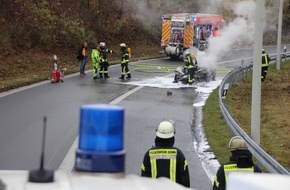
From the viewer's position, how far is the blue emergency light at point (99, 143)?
8.35 ft

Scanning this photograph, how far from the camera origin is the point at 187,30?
3603 centimetres

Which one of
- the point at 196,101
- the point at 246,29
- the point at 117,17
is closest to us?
the point at 196,101

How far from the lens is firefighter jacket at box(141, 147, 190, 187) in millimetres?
5793

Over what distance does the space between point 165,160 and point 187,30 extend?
101ft

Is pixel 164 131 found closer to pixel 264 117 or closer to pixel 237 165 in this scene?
pixel 237 165

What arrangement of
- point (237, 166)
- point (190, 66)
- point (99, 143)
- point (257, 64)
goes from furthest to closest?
point (190, 66), point (257, 64), point (237, 166), point (99, 143)

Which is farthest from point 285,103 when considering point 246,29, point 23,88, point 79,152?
point 79,152

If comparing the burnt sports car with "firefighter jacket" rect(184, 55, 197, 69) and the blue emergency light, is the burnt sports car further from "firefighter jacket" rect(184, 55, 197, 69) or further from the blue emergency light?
the blue emergency light

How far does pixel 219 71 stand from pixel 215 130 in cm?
1652

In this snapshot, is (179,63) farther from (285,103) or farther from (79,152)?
(79,152)

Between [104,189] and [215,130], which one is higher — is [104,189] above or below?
above

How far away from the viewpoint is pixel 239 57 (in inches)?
1560

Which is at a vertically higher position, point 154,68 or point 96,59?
point 96,59

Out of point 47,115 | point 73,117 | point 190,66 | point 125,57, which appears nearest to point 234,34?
point 190,66
